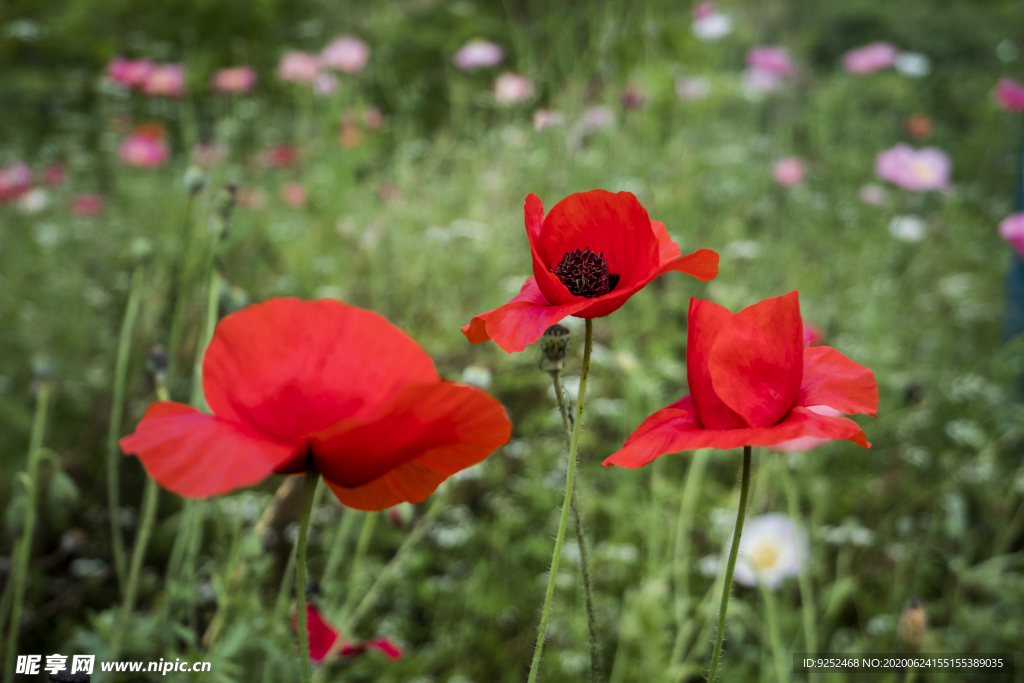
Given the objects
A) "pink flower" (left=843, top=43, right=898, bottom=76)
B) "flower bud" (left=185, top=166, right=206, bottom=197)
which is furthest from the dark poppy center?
"pink flower" (left=843, top=43, right=898, bottom=76)

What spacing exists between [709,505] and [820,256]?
74.3 inches

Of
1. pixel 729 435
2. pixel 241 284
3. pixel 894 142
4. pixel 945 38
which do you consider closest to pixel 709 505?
pixel 729 435

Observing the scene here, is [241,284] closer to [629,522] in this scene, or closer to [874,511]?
[629,522]

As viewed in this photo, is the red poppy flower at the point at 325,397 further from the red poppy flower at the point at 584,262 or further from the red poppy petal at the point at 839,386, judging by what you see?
the red poppy petal at the point at 839,386

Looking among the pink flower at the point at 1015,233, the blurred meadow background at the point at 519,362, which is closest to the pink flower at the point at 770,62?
the blurred meadow background at the point at 519,362

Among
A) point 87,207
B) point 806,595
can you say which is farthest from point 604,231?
point 87,207

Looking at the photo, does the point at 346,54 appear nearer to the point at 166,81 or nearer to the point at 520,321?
the point at 166,81

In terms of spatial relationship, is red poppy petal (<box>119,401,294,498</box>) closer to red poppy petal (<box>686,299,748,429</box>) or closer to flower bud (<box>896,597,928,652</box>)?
red poppy petal (<box>686,299,748,429</box>)

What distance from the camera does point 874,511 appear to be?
1890mm

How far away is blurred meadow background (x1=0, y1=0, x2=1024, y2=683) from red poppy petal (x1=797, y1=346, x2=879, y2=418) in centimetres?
45

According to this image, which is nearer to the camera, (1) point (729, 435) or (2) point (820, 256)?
(1) point (729, 435)

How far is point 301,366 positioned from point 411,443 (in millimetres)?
87

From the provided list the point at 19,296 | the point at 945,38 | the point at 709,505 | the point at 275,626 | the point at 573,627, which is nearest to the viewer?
the point at 275,626

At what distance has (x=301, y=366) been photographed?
1.37 ft
